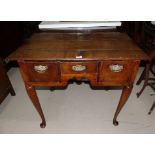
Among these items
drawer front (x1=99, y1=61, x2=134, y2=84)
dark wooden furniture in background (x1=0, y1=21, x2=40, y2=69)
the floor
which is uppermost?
drawer front (x1=99, y1=61, x2=134, y2=84)

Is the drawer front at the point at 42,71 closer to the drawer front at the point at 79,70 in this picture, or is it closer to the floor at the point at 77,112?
the drawer front at the point at 79,70

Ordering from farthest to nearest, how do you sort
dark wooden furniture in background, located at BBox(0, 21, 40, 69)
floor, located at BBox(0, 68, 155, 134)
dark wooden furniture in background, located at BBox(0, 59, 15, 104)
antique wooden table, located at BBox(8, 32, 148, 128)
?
dark wooden furniture in background, located at BBox(0, 21, 40, 69) < dark wooden furniture in background, located at BBox(0, 59, 15, 104) < floor, located at BBox(0, 68, 155, 134) < antique wooden table, located at BBox(8, 32, 148, 128)

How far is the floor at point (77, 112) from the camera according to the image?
167 cm

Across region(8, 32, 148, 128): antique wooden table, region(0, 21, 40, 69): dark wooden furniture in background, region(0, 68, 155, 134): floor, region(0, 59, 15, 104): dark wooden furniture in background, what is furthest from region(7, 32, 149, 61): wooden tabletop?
region(0, 21, 40, 69): dark wooden furniture in background

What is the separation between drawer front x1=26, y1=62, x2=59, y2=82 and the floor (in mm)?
645

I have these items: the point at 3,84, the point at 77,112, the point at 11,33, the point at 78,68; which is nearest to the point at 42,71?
the point at 78,68

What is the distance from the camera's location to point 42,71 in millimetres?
1248

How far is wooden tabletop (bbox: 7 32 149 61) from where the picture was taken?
1186mm

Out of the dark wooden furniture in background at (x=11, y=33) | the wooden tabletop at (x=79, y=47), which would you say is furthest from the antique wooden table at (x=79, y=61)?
the dark wooden furniture in background at (x=11, y=33)

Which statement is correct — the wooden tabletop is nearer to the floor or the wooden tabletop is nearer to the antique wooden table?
the antique wooden table

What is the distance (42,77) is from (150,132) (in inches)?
48.1

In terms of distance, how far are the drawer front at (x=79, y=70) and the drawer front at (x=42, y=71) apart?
6 centimetres

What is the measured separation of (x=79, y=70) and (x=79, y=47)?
0.22 metres

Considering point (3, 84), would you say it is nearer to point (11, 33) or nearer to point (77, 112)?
point (77, 112)
